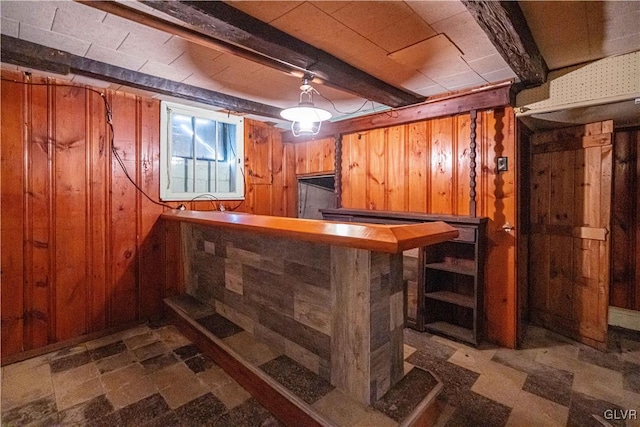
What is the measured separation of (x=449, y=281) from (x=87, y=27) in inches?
133

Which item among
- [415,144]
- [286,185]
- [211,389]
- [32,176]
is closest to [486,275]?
[415,144]

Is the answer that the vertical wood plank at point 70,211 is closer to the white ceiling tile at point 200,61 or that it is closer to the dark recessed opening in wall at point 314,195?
the white ceiling tile at point 200,61

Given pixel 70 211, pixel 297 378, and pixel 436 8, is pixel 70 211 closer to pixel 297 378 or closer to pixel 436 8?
pixel 297 378

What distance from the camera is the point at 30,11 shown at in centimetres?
160

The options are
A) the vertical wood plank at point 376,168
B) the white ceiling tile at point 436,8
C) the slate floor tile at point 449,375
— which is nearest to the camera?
the white ceiling tile at point 436,8

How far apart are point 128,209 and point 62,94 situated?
107cm

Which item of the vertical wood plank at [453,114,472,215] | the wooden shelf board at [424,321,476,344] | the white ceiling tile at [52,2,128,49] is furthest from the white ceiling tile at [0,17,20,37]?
the wooden shelf board at [424,321,476,344]

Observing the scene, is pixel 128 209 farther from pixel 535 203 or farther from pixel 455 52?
pixel 535 203

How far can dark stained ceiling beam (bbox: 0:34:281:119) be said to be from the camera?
1930 millimetres

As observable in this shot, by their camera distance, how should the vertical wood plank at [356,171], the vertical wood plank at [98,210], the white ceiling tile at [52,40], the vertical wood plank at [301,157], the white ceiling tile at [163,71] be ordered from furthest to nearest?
1. the vertical wood plank at [301,157]
2. the vertical wood plank at [356,171]
3. the vertical wood plank at [98,210]
4. the white ceiling tile at [163,71]
5. the white ceiling tile at [52,40]

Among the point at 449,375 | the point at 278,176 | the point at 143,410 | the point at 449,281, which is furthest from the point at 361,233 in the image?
the point at 278,176

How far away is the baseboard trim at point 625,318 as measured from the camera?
2867mm

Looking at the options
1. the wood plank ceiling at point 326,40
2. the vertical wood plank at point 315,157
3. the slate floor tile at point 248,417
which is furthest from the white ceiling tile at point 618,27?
the slate floor tile at point 248,417

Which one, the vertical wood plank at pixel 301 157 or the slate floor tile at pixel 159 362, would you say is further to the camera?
the vertical wood plank at pixel 301 157
